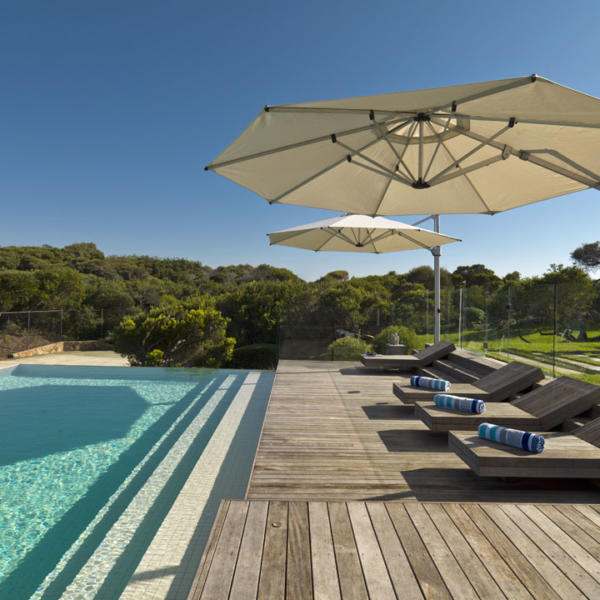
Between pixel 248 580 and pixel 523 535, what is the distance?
3.79ft

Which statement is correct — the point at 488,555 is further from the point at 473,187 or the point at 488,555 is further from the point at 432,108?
the point at 473,187

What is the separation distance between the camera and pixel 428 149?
13.1ft

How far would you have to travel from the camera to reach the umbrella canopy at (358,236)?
22.3ft

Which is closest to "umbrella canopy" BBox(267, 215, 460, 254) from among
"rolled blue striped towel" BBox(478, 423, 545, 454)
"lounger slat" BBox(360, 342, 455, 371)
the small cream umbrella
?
the small cream umbrella

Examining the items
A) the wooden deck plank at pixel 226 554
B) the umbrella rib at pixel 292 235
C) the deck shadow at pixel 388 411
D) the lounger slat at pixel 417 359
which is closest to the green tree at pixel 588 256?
the lounger slat at pixel 417 359

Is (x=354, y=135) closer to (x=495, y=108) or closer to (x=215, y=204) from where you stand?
(x=495, y=108)

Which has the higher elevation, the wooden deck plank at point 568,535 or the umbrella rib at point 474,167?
the umbrella rib at point 474,167

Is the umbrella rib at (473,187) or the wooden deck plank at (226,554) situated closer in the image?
the wooden deck plank at (226,554)

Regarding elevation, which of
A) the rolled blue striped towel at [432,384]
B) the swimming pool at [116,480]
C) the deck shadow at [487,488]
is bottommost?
the swimming pool at [116,480]

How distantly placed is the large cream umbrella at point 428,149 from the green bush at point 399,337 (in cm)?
447

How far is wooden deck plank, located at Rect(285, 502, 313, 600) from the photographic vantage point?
1375 millimetres

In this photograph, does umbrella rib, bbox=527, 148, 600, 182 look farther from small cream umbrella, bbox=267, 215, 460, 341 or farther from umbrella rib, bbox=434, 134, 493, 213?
small cream umbrella, bbox=267, 215, 460, 341

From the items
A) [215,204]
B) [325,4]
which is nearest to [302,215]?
[215,204]

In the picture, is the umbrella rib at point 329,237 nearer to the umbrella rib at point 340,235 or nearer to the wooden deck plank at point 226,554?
the umbrella rib at point 340,235
